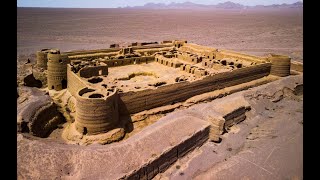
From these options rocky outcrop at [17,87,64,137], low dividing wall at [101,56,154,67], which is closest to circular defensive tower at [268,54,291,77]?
low dividing wall at [101,56,154,67]

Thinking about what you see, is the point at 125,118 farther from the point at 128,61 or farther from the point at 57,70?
the point at 128,61

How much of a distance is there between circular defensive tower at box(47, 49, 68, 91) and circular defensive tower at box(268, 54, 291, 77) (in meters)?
20.6

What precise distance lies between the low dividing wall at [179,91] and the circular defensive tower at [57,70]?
9147 mm

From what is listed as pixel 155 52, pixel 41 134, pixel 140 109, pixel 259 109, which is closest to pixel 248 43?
pixel 155 52

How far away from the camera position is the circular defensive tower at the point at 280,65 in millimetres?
28781

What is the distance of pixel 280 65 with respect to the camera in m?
28.8

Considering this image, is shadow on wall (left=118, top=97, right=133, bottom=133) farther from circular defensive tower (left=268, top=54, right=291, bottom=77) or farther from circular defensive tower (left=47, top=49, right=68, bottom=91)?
circular defensive tower (left=268, top=54, right=291, bottom=77)

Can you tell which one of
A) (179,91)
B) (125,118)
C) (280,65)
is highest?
(280,65)

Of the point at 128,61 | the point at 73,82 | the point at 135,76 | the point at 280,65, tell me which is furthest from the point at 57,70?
the point at 280,65

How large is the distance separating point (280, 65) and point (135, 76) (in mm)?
14845

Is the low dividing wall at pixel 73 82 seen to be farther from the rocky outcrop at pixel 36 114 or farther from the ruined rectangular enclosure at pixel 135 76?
the rocky outcrop at pixel 36 114

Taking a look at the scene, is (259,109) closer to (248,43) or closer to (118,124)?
(118,124)

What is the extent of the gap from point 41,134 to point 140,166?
8471 millimetres

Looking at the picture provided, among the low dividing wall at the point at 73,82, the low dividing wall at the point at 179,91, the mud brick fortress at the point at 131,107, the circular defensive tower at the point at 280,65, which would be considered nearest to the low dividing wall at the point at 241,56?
the mud brick fortress at the point at 131,107
